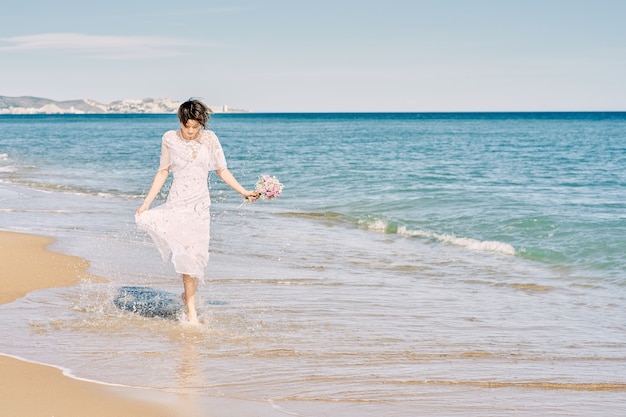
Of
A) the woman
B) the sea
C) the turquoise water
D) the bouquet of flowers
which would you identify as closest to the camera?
the sea

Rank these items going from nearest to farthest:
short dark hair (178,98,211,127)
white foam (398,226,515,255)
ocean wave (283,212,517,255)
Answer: short dark hair (178,98,211,127)
white foam (398,226,515,255)
ocean wave (283,212,517,255)

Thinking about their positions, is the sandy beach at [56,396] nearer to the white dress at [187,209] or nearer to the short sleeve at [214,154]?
the white dress at [187,209]

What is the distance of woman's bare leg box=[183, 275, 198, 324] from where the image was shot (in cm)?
729

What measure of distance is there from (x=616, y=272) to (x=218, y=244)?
567 centimetres

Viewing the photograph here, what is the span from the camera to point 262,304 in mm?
8211

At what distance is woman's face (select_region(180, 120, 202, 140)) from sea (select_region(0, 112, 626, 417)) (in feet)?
5.48

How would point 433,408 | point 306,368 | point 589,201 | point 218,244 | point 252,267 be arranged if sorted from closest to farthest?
point 433,408, point 306,368, point 252,267, point 218,244, point 589,201

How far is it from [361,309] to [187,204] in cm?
202

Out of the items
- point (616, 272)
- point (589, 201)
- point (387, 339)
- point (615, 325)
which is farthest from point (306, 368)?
point (589, 201)

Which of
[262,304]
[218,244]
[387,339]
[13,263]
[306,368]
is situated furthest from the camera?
[218,244]

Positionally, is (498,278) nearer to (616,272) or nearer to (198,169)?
(616,272)

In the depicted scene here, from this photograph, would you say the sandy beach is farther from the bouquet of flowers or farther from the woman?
the bouquet of flowers

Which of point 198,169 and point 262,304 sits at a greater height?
point 198,169

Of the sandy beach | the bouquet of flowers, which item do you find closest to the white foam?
the bouquet of flowers
